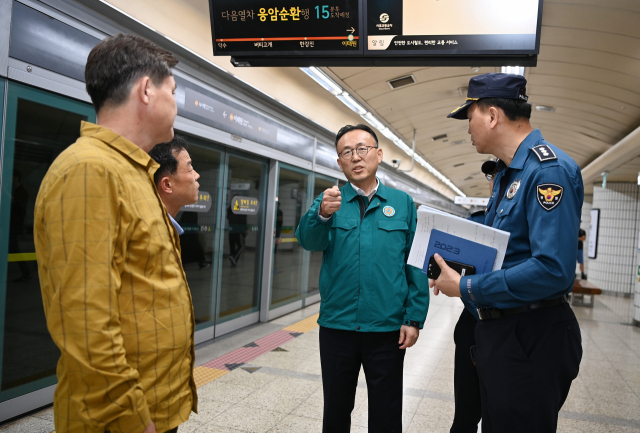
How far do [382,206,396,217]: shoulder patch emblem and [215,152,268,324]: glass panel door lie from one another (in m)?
3.38

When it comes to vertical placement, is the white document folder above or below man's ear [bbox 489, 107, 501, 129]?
below

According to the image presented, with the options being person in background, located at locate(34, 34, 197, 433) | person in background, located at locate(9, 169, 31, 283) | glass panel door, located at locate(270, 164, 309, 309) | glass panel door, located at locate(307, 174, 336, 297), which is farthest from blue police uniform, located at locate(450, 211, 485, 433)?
glass panel door, located at locate(307, 174, 336, 297)

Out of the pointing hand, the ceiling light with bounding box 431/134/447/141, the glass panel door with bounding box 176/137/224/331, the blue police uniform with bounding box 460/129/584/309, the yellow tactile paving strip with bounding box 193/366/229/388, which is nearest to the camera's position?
the blue police uniform with bounding box 460/129/584/309

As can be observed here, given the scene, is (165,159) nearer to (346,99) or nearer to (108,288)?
(108,288)

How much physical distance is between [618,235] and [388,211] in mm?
13013

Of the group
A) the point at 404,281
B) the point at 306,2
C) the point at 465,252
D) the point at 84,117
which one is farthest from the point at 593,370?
the point at 84,117

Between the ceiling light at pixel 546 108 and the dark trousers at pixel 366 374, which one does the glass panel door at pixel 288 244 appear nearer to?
the dark trousers at pixel 366 374

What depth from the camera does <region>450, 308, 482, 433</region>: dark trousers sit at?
203 cm

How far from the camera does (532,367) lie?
4.89ft

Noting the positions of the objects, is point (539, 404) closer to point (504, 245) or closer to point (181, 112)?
point (504, 245)

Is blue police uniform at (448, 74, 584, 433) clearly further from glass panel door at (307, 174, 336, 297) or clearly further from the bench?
the bench

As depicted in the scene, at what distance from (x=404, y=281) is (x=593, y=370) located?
3812mm

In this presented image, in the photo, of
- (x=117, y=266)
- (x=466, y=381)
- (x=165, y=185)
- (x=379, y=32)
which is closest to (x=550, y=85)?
(x=379, y=32)

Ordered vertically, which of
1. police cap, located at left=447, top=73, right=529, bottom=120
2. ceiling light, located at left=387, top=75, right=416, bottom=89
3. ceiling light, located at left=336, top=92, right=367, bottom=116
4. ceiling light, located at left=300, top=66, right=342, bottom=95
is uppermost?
ceiling light, located at left=387, top=75, right=416, bottom=89
